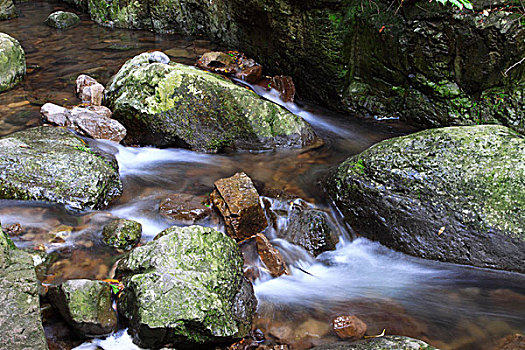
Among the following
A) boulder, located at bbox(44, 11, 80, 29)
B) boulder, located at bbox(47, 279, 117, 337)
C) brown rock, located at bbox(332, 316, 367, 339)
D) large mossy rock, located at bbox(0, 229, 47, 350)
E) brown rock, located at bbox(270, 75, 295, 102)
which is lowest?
brown rock, located at bbox(332, 316, 367, 339)

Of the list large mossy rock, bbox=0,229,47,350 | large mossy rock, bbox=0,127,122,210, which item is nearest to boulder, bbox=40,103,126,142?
large mossy rock, bbox=0,127,122,210

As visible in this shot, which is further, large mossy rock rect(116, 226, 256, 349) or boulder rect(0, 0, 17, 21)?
boulder rect(0, 0, 17, 21)

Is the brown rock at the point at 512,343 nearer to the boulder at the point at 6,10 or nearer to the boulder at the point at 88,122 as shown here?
the boulder at the point at 88,122

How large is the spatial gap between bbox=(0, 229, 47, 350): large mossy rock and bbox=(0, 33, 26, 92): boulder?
601 cm

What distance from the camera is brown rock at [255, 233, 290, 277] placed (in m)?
4.10

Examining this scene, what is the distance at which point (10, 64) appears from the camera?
7.50 metres

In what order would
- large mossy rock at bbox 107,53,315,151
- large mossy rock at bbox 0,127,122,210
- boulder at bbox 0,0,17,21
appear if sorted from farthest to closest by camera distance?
boulder at bbox 0,0,17,21
large mossy rock at bbox 107,53,315,151
large mossy rock at bbox 0,127,122,210

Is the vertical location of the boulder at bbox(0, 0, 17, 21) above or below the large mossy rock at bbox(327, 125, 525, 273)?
above

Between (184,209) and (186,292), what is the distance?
1.62 meters

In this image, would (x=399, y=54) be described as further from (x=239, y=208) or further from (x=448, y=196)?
(x=239, y=208)

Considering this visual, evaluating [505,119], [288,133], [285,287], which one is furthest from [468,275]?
[288,133]

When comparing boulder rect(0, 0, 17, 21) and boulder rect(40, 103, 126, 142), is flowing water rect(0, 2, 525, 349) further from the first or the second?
boulder rect(0, 0, 17, 21)

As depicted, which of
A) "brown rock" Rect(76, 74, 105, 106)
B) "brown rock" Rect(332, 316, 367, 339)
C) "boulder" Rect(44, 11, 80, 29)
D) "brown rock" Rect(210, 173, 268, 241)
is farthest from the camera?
"boulder" Rect(44, 11, 80, 29)

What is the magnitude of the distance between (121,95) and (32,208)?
2338mm
